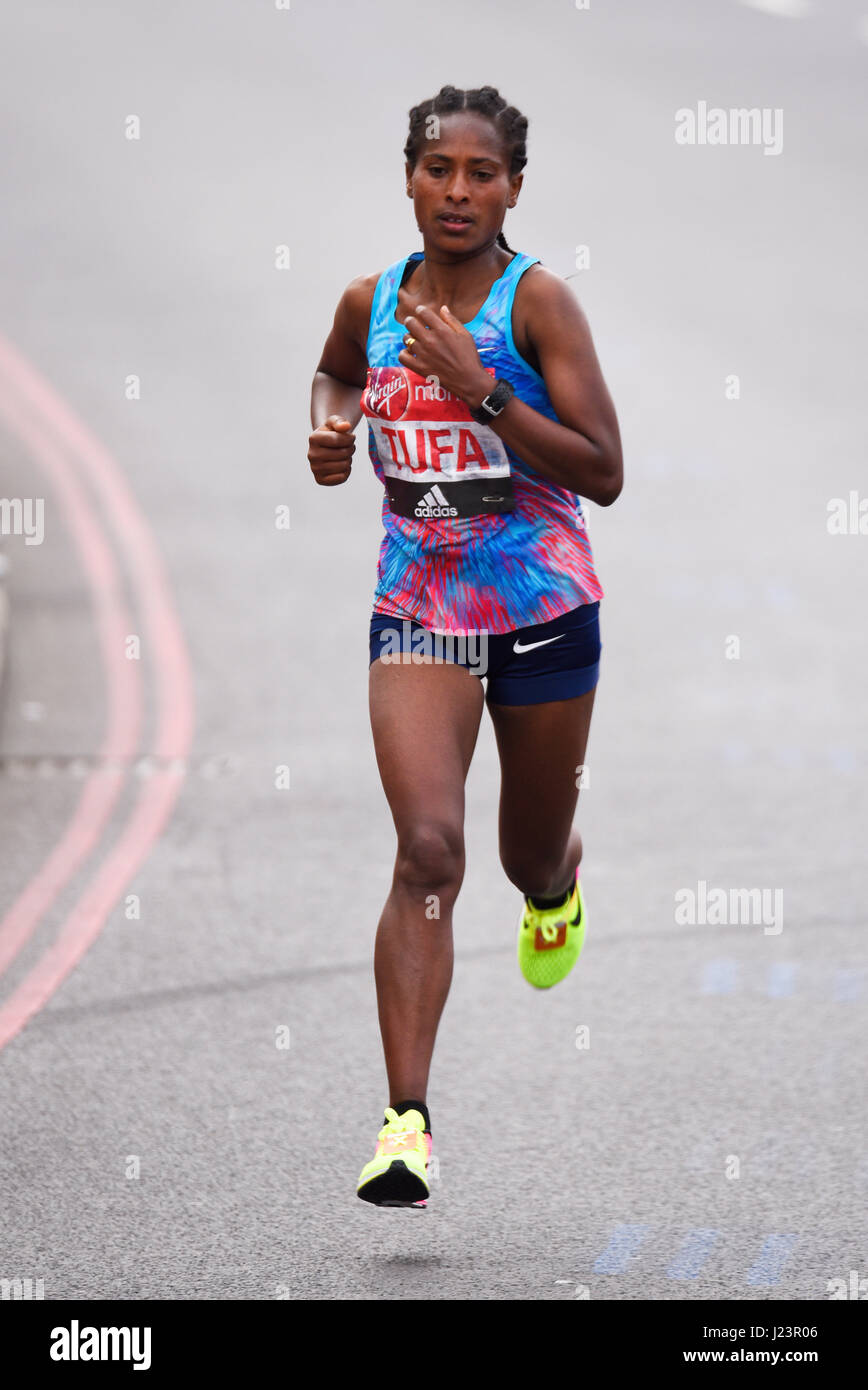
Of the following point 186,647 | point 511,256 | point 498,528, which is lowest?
point 498,528

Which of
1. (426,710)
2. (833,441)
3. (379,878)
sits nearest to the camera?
(426,710)

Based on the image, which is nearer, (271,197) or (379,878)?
(379,878)

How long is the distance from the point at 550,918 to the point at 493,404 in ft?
6.34

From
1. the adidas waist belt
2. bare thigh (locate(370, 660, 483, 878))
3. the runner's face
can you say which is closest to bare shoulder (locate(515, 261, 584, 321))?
the runner's face

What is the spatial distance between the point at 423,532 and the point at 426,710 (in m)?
0.40

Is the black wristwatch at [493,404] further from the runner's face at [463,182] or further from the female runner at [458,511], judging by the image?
the runner's face at [463,182]

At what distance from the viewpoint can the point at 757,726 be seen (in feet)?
31.9

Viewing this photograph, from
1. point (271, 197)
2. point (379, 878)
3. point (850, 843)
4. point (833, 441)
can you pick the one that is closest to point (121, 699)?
point (379, 878)

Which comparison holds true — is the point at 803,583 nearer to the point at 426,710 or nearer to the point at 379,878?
the point at 379,878

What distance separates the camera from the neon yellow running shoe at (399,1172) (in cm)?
405

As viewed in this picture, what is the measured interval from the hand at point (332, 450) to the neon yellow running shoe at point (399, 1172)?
4.68 feet

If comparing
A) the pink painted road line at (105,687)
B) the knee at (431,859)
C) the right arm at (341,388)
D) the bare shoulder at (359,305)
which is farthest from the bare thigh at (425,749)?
the pink painted road line at (105,687)

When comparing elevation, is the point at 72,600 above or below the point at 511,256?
above

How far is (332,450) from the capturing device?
4504 mm
